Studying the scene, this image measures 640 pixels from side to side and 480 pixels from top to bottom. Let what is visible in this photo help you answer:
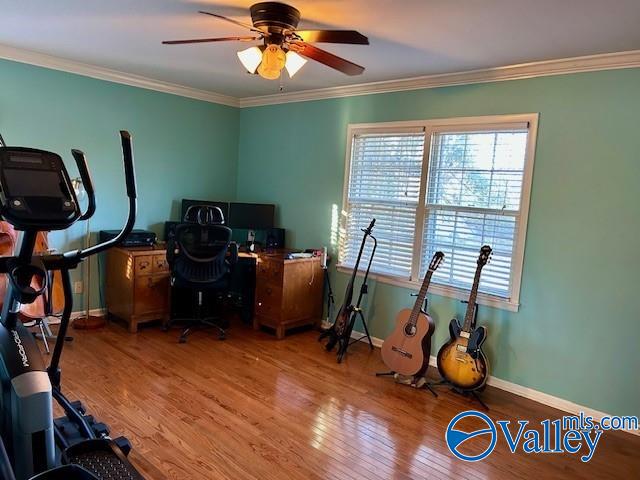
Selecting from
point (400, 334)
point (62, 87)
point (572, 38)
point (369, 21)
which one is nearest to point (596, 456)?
point (400, 334)

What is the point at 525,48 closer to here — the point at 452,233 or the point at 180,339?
the point at 452,233

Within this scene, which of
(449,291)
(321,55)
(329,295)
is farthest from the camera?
(329,295)

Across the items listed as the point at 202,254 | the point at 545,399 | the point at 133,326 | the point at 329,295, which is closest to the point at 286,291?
the point at 329,295

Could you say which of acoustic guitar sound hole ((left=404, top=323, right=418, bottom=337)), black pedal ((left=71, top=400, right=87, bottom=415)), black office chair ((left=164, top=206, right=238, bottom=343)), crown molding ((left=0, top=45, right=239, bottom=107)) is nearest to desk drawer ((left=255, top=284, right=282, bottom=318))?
black office chair ((left=164, top=206, right=238, bottom=343))

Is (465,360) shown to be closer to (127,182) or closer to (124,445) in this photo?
(124,445)

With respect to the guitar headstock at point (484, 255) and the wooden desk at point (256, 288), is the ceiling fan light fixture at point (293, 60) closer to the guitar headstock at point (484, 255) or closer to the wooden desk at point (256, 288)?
the guitar headstock at point (484, 255)

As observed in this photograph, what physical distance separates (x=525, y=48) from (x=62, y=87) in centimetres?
359

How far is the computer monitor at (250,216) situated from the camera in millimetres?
4910

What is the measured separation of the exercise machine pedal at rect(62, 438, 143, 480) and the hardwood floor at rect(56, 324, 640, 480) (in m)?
0.26

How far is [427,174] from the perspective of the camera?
3.90 m

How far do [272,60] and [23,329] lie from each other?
5.49 ft

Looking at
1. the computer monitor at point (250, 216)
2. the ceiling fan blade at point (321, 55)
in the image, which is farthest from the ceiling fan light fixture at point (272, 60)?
A: the computer monitor at point (250, 216)

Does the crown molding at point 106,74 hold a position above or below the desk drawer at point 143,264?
above

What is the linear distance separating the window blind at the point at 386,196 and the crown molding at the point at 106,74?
5.68ft
